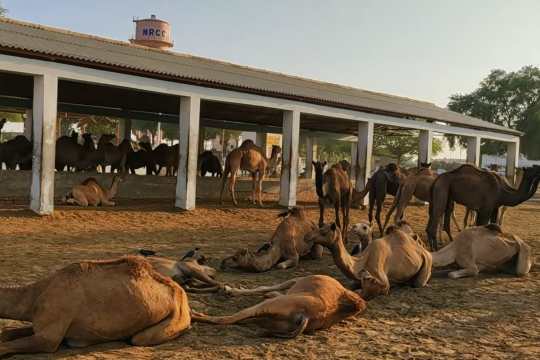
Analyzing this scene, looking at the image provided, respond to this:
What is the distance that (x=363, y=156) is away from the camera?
19.8m

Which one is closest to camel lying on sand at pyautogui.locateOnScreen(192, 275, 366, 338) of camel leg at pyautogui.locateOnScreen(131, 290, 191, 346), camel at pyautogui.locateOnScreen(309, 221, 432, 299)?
camel leg at pyautogui.locateOnScreen(131, 290, 191, 346)

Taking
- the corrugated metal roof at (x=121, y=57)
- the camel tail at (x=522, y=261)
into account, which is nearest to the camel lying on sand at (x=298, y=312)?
the camel tail at (x=522, y=261)

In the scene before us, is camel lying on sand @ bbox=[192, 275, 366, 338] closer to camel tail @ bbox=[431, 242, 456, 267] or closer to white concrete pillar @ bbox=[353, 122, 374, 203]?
camel tail @ bbox=[431, 242, 456, 267]

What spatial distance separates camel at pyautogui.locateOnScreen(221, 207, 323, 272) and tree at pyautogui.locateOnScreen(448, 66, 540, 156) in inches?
1671

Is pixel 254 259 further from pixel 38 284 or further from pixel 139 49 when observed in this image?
pixel 139 49

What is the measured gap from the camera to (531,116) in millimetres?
45719

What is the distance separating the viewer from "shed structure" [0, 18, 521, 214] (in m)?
12.2

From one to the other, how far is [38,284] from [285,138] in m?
13.6

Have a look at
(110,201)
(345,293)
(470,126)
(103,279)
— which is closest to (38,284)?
(103,279)

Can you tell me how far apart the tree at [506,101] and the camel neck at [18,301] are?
156 feet

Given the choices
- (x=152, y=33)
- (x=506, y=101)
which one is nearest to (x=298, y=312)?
(x=506, y=101)

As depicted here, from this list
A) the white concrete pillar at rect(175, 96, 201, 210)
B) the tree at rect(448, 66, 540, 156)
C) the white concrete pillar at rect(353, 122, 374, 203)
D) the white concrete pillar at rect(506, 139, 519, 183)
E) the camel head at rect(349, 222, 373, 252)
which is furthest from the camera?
the tree at rect(448, 66, 540, 156)

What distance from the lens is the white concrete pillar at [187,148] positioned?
1477 centimetres

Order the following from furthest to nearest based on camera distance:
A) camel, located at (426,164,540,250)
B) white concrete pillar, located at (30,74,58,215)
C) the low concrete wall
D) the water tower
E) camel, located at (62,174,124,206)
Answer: the water tower
the low concrete wall
camel, located at (62,174,124,206)
white concrete pillar, located at (30,74,58,215)
camel, located at (426,164,540,250)
